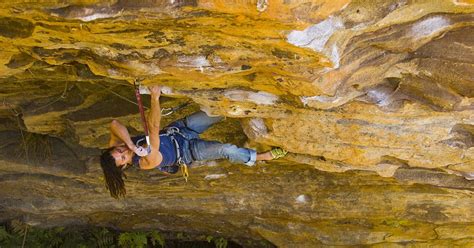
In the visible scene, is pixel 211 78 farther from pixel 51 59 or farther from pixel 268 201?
pixel 268 201

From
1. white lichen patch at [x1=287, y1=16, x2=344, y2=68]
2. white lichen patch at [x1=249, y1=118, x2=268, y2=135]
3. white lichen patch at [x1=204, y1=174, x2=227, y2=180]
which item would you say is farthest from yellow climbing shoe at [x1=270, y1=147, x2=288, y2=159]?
white lichen patch at [x1=287, y1=16, x2=344, y2=68]

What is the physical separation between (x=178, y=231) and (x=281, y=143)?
4.59 m

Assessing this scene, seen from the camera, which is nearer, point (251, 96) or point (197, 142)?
point (251, 96)

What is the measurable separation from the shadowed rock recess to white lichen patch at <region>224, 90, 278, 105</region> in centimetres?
2

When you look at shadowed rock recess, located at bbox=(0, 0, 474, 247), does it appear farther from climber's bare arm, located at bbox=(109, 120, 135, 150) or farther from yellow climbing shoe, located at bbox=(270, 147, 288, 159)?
climber's bare arm, located at bbox=(109, 120, 135, 150)

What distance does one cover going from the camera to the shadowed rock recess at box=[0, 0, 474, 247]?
3465mm

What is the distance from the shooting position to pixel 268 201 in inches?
300

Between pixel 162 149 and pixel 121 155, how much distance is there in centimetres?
47

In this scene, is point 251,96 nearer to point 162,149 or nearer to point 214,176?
point 162,149

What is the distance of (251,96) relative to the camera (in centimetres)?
469

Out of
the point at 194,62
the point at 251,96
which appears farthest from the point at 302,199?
the point at 194,62

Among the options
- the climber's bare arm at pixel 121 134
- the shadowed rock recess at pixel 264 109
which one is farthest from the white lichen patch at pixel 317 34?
the climber's bare arm at pixel 121 134

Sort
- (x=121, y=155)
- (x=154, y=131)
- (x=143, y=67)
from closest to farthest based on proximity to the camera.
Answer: (x=143, y=67) < (x=154, y=131) < (x=121, y=155)

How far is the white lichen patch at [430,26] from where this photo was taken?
12.6 ft
